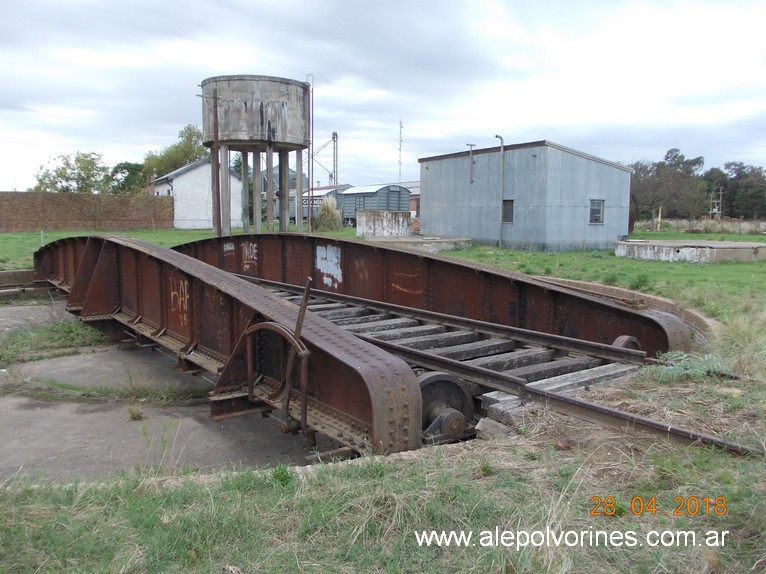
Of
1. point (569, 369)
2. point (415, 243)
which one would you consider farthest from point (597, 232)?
point (569, 369)

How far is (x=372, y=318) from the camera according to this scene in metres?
8.73

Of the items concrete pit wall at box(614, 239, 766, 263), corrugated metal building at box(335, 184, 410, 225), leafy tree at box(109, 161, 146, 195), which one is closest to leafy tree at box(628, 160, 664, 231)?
corrugated metal building at box(335, 184, 410, 225)

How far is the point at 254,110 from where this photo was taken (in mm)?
19172

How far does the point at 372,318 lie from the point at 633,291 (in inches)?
177

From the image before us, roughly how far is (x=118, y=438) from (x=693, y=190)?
55.2 meters

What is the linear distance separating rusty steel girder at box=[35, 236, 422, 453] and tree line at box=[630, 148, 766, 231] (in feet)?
130

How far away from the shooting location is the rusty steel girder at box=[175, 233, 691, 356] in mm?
6656

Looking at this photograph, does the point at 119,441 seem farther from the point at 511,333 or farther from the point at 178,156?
the point at 178,156

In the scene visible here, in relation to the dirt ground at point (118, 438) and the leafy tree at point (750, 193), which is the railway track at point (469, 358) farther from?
the leafy tree at point (750, 193)

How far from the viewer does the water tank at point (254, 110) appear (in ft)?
62.0

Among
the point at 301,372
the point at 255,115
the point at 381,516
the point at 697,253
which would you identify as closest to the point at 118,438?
the point at 301,372

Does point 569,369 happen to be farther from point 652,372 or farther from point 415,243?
point 415,243

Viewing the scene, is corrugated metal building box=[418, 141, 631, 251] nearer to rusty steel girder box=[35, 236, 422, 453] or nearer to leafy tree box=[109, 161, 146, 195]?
rusty steel girder box=[35, 236, 422, 453]

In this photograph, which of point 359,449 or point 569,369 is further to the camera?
point 569,369
